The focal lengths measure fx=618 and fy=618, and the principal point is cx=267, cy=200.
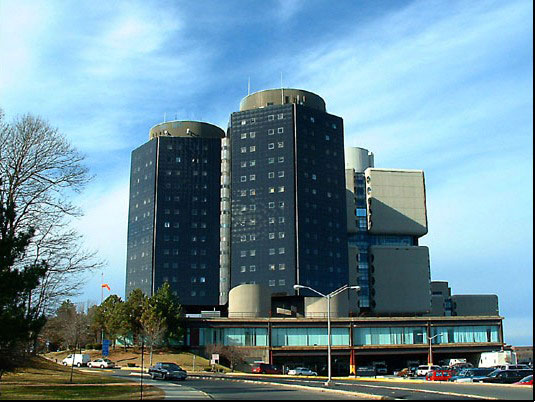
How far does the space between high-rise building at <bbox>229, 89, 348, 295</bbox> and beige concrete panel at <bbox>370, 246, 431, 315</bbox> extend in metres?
17.8

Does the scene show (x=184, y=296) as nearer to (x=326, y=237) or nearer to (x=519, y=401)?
(x=326, y=237)

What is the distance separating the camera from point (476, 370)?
188 feet

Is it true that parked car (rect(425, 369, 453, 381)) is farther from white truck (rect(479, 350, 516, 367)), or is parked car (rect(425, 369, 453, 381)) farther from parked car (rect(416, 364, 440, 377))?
white truck (rect(479, 350, 516, 367))

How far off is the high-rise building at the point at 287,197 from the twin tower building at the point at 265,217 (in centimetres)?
24

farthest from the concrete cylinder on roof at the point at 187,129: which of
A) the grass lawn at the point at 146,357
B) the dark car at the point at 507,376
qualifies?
the dark car at the point at 507,376

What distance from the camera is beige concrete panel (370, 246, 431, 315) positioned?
482 ft

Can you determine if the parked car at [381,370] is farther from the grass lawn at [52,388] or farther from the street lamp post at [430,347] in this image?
the grass lawn at [52,388]

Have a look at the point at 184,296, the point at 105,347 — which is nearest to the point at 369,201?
the point at 184,296

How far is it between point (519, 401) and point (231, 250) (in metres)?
108

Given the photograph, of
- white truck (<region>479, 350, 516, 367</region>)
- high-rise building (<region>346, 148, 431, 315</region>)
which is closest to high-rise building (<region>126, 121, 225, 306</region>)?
high-rise building (<region>346, 148, 431, 315</region>)

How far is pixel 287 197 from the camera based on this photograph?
131 meters

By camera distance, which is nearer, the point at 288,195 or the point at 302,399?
the point at 302,399

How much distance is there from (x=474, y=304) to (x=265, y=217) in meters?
69.8

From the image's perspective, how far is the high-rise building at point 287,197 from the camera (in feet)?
422
